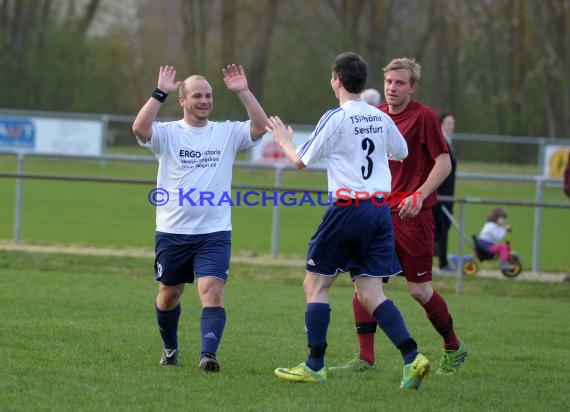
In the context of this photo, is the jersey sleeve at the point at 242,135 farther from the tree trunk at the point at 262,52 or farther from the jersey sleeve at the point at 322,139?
the tree trunk at the point at 262,52

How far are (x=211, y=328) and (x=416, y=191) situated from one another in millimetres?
1644

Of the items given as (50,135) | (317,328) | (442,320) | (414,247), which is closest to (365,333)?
(442,320)

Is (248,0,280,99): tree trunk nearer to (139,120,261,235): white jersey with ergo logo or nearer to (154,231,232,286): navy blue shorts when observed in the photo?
(139,120,261,235): white jersey with ergo logo

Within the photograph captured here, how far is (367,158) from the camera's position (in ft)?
21.4

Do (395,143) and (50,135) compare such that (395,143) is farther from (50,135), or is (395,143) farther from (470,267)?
(50,135)

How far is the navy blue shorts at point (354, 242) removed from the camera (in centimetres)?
652

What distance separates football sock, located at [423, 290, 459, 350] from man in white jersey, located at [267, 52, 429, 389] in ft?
2.71

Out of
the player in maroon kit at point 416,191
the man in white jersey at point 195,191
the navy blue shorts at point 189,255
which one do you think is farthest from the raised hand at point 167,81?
the player in maroon kit at point 416,191

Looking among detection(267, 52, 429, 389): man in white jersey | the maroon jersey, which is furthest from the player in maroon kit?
detection(267, 52, 429, 389): man in white jersey

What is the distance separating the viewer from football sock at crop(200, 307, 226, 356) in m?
6.89

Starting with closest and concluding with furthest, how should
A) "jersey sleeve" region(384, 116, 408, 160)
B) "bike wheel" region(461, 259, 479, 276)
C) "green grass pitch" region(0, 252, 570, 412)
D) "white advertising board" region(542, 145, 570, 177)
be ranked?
1. "green grass pitch" region(0, 252, 570, 412)
2. "jersey sleeve" region(384, 116, 408, 160)
3. "bike wheel" region(461, 259, 479, 276)
4. "white advertising board" region(542, 145, 570, 177)

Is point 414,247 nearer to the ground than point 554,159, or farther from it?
nearer to the ground

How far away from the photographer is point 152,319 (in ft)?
30.6

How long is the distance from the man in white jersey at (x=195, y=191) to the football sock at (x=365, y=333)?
106 centimetres
